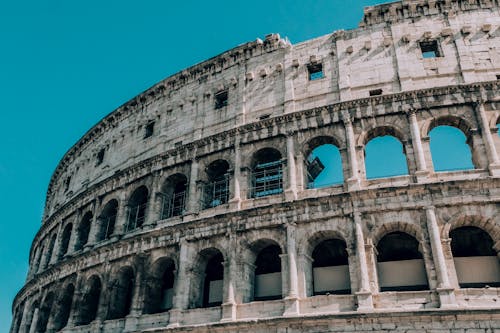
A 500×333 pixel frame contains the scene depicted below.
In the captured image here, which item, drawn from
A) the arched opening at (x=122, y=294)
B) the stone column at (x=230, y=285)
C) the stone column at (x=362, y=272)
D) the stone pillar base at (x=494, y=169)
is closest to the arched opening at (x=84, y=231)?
the arched opening at (x=122, y=294)

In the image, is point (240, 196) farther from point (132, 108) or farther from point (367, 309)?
point (132, 108)

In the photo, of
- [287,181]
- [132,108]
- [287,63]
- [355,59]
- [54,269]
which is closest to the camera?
[287,181]

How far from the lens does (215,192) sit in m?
18.3

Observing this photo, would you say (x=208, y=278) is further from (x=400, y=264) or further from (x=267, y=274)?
(x=400, y=264)

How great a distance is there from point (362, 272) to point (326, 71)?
8.20 m

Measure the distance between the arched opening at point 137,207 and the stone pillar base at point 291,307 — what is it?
8.46 m

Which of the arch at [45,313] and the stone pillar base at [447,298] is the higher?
the arch at [45,313]

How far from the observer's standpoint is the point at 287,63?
1875 cm

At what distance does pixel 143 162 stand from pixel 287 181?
23.5 ft

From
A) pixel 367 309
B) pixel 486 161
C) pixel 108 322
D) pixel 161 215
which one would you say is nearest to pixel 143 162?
pixel 161 215

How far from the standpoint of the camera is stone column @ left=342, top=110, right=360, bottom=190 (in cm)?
1475

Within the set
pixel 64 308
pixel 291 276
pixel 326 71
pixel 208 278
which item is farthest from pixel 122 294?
pixel 326 71

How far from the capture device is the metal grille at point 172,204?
18.6 meters

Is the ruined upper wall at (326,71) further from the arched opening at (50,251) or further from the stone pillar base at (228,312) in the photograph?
the stone pillar base at (228,312)
